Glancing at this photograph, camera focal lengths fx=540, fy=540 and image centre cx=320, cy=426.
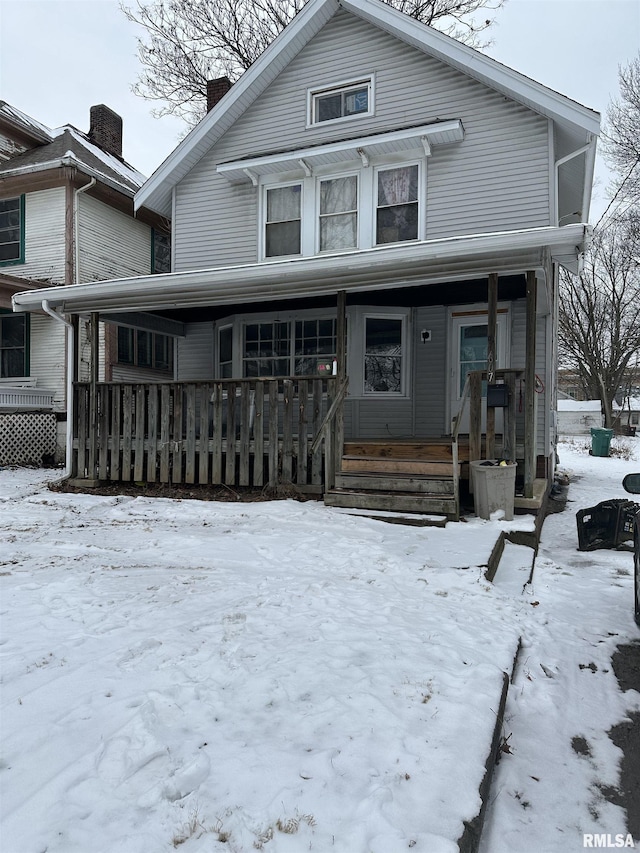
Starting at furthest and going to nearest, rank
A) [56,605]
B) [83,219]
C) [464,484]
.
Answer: [83,219]
[464,484]
[56,605]

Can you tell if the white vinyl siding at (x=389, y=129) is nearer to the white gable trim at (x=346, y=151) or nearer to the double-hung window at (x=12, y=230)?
the white gable trim at (x=346, y=151)

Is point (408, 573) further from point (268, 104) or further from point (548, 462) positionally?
point (268, 104)

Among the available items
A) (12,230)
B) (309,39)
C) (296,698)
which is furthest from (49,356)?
(296,698)

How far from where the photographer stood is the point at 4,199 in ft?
46.6

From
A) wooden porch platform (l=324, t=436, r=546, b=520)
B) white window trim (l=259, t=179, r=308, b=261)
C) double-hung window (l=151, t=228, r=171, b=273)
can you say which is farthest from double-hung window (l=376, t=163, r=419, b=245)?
double-hung window (l=151, t=228, r=171, b=273)

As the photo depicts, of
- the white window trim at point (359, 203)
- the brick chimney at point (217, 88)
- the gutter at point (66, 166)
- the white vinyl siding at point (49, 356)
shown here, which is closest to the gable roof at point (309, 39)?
the white window trim at point (359, 203)

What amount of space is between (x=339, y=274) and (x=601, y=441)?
49.5 feet

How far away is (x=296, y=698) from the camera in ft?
8.21

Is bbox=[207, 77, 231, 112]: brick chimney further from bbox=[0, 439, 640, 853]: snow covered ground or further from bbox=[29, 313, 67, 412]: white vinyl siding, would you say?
bbox=[0, 439, 640, 853]: snow covered ground

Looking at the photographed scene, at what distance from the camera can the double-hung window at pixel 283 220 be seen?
10328mm

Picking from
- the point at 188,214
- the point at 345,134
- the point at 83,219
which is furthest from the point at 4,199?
the point at 345,134

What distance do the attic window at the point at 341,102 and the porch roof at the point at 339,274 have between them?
4.12m

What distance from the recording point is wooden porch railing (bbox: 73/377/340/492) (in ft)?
25.1

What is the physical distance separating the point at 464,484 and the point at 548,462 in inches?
133
